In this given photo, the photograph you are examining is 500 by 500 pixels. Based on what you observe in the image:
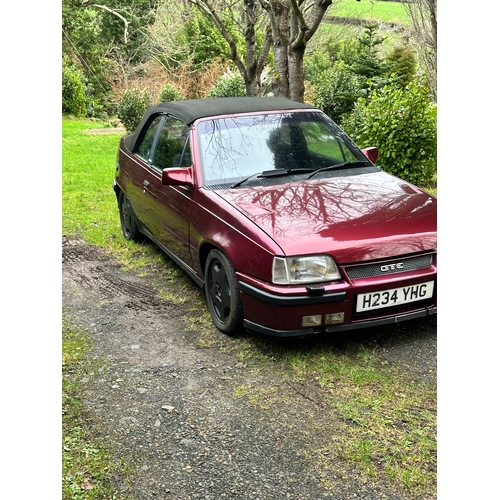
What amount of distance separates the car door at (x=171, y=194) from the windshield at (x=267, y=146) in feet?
0.79

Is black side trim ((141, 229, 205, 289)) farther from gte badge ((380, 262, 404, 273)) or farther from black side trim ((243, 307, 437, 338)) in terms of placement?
gte badge ((380, 262, 404, 273))

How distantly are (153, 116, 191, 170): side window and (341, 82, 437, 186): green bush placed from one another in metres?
3.87

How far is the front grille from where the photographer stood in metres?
4.07

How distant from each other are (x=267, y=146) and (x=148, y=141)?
5.26 feet

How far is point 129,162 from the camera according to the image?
671 centimetres

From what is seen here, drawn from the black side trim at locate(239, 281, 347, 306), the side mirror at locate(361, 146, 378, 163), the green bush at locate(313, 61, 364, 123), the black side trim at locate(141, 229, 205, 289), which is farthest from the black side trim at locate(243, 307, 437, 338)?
the green bush at locate(313, 61, 364, 123)

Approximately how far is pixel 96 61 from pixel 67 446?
90.6 ft

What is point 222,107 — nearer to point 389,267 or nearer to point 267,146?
point 267,146

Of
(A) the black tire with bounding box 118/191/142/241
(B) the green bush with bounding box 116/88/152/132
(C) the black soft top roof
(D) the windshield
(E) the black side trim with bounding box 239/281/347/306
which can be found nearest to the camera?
(E) the black side trim with bounding box 239/281/347/306

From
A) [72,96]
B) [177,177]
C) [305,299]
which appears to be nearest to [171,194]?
[177,177]

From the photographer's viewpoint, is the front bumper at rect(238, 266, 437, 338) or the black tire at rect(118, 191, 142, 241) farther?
the black tire at rect(118, 191, 142, 241)

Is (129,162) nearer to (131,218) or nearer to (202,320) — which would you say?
(131,218)

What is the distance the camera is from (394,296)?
4.14 metres
